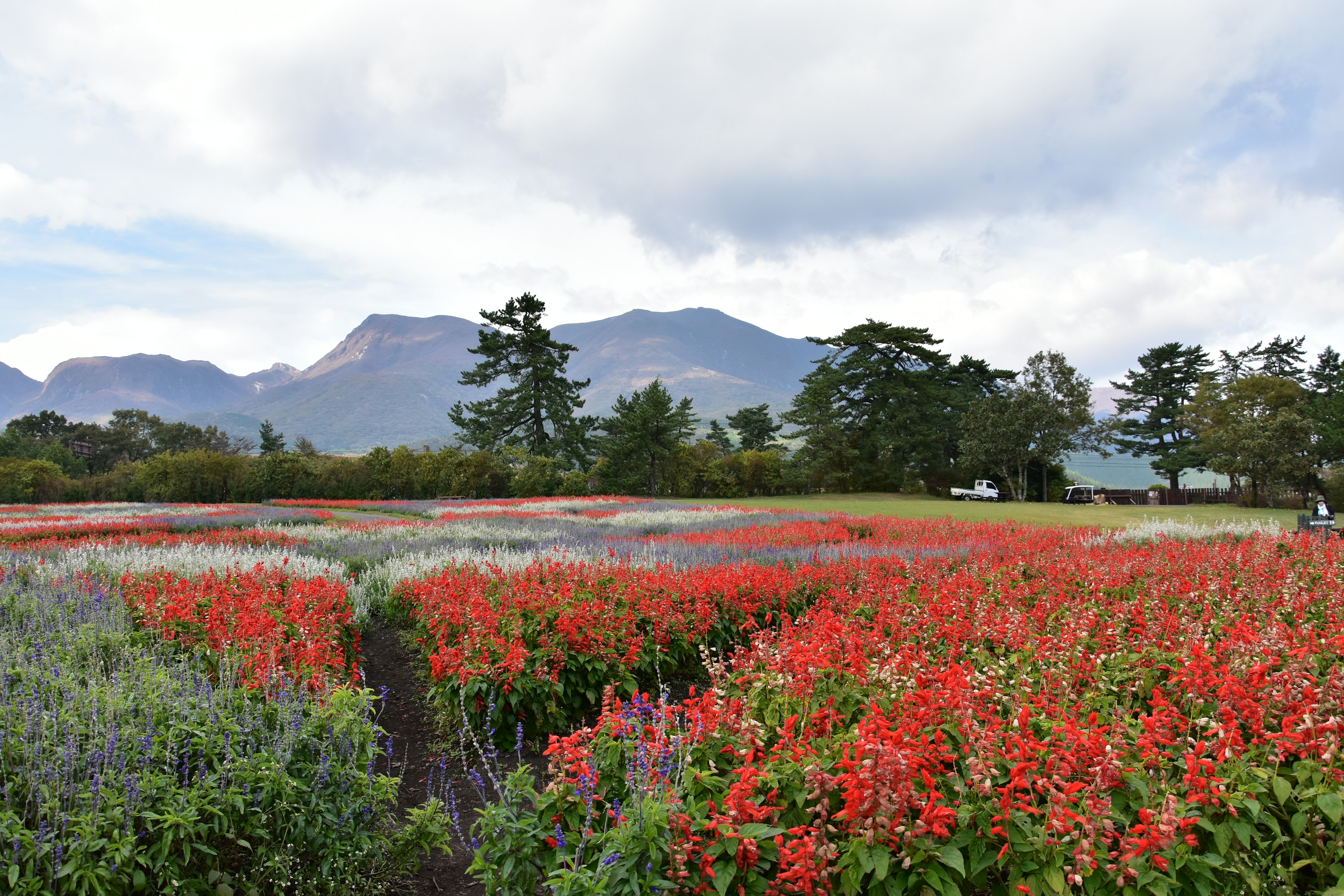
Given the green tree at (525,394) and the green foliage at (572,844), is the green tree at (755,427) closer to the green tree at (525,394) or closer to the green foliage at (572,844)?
the green tree at (525,394)

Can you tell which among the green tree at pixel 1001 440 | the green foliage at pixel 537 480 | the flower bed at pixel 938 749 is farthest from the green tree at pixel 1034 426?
the flower bed at pixel 938 749

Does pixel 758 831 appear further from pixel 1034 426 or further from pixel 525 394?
pixel 525 394

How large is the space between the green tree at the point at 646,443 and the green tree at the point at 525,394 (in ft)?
23.1

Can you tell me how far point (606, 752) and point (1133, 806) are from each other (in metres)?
2.04

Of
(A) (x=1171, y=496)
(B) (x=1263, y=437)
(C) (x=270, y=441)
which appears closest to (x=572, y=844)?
(B) (x=1263, y=437)

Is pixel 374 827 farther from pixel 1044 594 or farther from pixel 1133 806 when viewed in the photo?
pixel 1044 594

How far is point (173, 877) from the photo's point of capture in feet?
8.12

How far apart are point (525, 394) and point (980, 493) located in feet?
97.1

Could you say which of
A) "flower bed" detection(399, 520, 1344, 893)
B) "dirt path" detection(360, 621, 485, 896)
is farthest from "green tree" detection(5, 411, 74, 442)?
"flower bed" detection(399, 520, 1344, 893)

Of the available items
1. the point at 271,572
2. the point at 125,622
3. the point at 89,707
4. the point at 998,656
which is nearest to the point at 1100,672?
the point at 998,656

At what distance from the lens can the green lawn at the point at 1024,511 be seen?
18875mm

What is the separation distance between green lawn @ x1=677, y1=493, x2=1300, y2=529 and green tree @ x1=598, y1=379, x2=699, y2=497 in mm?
4936

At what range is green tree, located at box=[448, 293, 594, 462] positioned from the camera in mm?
43531

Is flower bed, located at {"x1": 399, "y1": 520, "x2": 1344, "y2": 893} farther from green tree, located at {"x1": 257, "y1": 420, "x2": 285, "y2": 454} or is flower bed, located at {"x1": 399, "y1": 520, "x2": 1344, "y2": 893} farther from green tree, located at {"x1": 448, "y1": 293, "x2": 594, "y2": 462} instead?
green tree, located at {"x1": 257, "y1": 420, "x2": 285, "y2": 454}
